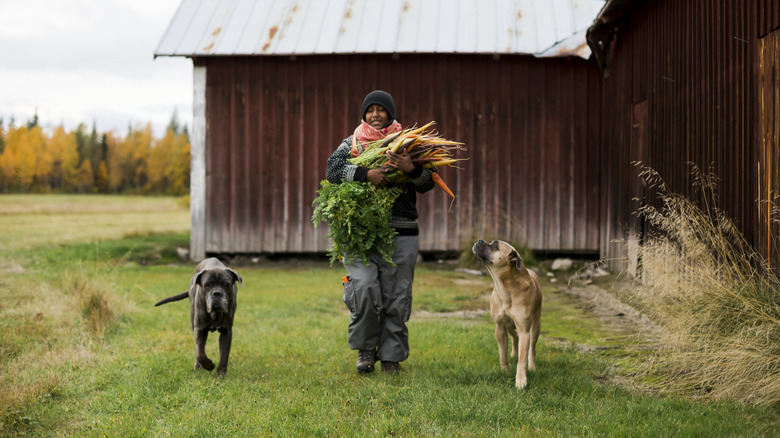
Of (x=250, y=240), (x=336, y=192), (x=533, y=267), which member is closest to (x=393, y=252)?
(x=336, y=192)

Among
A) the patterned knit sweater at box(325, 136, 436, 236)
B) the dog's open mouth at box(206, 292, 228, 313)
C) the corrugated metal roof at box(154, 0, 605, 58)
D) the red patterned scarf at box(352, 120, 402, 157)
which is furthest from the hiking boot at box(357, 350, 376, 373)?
the corrugated metal roof at box(154, 0, 605, 58)

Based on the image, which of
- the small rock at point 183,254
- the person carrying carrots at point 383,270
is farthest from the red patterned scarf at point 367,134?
the small rock at point 183,254

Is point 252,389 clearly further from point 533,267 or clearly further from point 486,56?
Answer: point 486,56

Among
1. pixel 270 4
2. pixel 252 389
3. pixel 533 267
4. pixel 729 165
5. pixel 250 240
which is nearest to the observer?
pixel 252 389

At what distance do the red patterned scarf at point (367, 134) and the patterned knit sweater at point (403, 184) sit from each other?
106 mm

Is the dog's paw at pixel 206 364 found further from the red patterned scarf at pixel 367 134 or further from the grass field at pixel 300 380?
the red patterned scarf at pixel 367 134

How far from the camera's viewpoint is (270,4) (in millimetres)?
15531

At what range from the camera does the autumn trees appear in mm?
79312

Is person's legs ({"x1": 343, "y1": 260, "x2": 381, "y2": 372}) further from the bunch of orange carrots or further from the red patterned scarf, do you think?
the red patterned scarf

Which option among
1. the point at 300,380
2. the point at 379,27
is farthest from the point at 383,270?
the point at 379,27

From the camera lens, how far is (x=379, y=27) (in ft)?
47.0

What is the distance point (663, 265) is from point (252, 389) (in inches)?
152

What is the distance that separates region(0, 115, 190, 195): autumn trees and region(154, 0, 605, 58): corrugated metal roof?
66982 mm

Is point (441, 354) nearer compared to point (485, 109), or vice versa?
point (441, 354)
